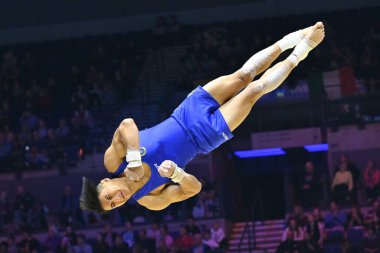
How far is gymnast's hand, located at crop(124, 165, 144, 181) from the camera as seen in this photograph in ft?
25.4

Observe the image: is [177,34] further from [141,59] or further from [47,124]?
[47,124]

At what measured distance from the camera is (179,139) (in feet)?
27.4

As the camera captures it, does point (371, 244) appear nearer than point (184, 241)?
Yes

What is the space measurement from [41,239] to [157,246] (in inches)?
115

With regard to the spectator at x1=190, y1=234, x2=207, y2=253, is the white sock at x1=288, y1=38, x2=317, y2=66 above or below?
above

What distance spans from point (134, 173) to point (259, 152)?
454 inches

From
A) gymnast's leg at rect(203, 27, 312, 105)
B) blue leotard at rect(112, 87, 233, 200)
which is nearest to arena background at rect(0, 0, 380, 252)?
gymnast's leg at rect(203, 27, 312, 105)

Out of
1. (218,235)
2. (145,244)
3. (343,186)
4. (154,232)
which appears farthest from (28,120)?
(343,186)

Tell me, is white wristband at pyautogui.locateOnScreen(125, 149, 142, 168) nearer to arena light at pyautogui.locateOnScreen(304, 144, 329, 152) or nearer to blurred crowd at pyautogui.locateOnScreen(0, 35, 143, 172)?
arena light at pyautogui.locateOnScreen(304, 144, 329, 152)

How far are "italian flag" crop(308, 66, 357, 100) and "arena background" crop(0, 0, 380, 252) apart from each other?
30mm

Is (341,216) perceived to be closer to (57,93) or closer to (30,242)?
(30,242)

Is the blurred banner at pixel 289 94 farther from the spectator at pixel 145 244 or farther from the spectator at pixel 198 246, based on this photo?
the spectator at pixel 145 244

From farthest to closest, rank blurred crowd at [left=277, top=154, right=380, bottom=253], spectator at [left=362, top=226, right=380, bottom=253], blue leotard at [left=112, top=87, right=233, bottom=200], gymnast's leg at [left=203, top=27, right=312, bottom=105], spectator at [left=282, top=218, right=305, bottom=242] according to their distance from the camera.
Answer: spectator at [left=282, top=218, right=305, bottom=242], blurred crowd at [left=277, top=154, right=380, bottom=253], spectator at [left=362, top=226, right=380, bottom=253], gymnast's leg at [left=203, top=27, right=312, bottom=105], blue leotard at [left=112, top=87, right=233, bottom=200]

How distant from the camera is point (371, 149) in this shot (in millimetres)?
18000
